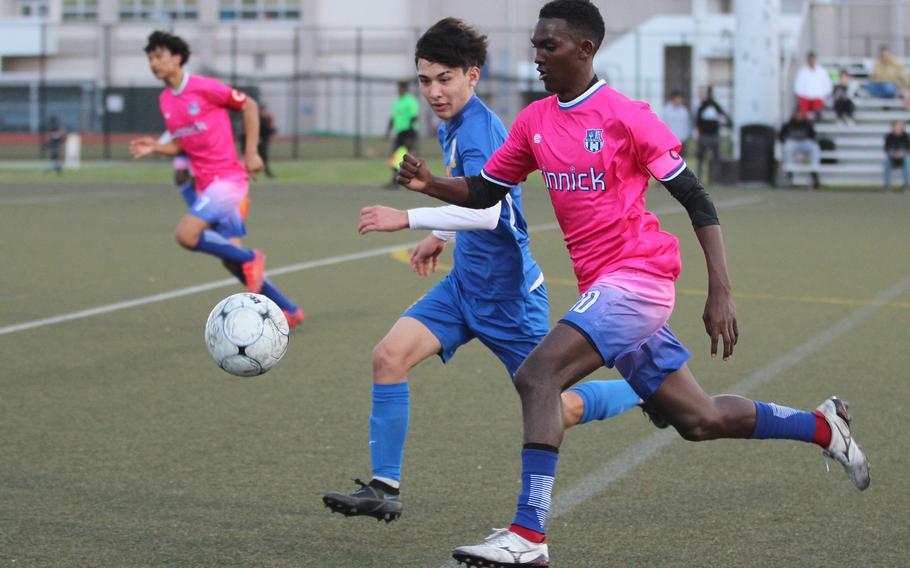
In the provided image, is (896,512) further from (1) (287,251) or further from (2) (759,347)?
(1) (287,251)

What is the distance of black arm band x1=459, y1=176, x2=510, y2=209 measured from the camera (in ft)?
16.3

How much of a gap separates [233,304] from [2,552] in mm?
1431

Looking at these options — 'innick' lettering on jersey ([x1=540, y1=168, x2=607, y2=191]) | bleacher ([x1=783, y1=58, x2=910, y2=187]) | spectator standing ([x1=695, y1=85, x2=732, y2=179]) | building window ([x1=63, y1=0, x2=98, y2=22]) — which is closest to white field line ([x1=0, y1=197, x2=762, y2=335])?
'innick' lettering on jersey ([x1=540, y1=168, x2=607, y2=191])

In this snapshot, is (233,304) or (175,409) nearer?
(233,304)

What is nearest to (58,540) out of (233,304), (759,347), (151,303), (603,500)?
(233,304)

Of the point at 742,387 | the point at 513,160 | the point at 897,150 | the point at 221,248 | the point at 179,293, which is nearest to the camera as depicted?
the point at 513,160

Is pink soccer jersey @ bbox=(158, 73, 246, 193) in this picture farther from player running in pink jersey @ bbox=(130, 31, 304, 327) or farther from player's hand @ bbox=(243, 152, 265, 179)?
player's hand @ bbox=(243, 152, 265, 179)

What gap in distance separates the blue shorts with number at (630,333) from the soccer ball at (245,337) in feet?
4.80

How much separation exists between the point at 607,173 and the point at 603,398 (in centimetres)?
108

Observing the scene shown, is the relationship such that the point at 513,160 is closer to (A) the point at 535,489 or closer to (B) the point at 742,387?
(A) the point at 535,489

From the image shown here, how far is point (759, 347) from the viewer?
8.94 meters

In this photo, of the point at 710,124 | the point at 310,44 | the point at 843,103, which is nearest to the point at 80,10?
the point at 310,44

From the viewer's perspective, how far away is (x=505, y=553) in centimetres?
417

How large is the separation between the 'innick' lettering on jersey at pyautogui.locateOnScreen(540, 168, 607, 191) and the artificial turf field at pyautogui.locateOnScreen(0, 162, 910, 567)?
1.25 m
